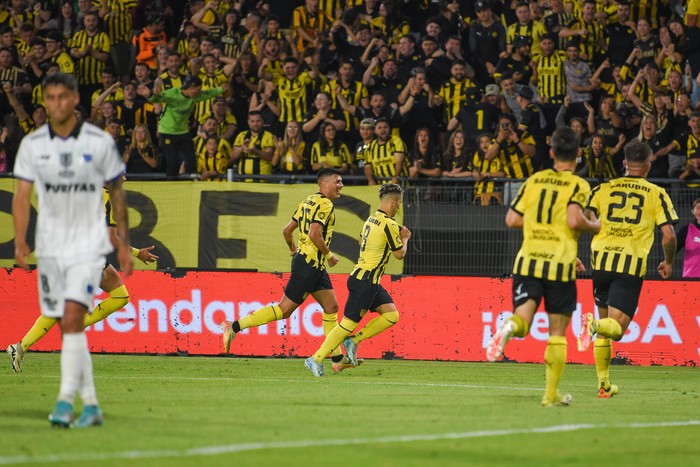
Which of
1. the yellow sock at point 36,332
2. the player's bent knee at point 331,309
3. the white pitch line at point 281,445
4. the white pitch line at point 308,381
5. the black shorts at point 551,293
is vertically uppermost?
the black shorts at point 551,293

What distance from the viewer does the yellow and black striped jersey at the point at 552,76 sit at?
20.6 meters

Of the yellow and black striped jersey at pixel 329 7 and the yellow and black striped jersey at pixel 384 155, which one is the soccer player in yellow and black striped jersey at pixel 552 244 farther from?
the yellow and black striped jersey at pixel 329 7

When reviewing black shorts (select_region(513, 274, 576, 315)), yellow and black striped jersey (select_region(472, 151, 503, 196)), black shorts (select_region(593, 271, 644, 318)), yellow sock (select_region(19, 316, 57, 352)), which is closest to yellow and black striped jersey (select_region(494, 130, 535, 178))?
yellow and black striped jersey (select_region(472, 151, 503, 196))

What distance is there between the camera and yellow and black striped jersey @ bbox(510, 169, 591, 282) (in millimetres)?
9977

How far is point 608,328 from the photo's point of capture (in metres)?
11.2

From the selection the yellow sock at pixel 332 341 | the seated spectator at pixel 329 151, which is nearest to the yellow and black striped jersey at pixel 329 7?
the seated spectator at pixel 329 151

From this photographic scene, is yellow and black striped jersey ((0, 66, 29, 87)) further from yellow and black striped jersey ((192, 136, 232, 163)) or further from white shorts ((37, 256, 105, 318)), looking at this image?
white shorts ((37, 256, 105, 318))

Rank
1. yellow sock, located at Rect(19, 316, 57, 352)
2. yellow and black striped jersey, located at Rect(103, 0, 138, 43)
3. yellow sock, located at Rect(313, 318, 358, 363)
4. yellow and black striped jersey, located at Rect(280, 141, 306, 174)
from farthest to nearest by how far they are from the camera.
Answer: yellow and black striped jersey, located at Rect(103, 0, 138, 43) → yellow and black striped jersey, located at Rect(280, 141, 306, 174) → yellow sock, located at Rect(19, 316, 57, 352) → yellow sock, located at Rect(313, 318, 358, 363)

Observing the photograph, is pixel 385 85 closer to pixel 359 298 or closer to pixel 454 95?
pixel 454 95

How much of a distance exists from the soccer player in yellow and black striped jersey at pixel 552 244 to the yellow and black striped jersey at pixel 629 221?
161cm

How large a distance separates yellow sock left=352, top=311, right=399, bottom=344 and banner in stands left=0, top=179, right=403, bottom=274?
10.6 ft

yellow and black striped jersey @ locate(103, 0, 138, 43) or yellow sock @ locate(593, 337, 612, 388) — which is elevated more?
yellow and black striped jersey @ locate(103, 0, 138, 43)

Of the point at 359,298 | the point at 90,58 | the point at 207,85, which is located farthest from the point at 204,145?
the point at 359,298

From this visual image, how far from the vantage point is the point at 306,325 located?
1769 centimetres
